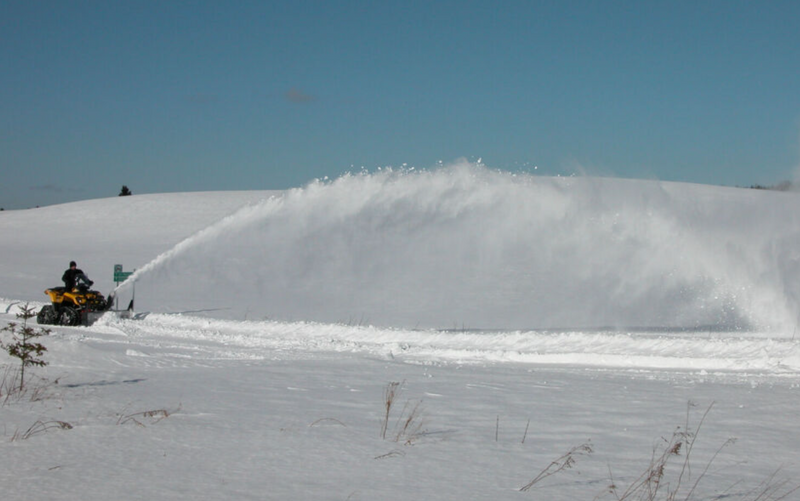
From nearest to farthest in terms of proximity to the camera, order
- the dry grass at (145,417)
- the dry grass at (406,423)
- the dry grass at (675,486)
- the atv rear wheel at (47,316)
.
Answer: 1. the dry grass at (675,486)
2. the dry grass at (406,423)
3. the dry grass at (145,417)
4. the atv rear wheel at (47,316)

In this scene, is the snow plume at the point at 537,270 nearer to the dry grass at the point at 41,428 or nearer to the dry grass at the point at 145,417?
the dry grass at the point at 145,417

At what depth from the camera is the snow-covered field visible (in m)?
4.26

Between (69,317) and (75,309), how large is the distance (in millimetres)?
388

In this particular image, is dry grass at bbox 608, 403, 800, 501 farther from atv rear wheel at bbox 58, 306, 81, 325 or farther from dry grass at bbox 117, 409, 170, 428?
atv rear wheel at bbox 58, 306, 81, 325

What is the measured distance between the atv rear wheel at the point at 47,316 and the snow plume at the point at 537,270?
2.10 meters

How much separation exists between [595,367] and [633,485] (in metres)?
5.98

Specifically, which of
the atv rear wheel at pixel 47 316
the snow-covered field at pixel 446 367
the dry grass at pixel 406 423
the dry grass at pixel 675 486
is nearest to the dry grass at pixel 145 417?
the snow-covered field at pixel 446 367

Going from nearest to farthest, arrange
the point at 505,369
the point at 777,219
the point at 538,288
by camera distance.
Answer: the point at 505,369, the point at 777,219, the point at 538,288

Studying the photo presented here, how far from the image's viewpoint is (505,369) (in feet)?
31.1

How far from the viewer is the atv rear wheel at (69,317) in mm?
15594

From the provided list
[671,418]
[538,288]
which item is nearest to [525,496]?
[671,418]

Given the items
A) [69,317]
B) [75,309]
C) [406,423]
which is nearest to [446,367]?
[406,423]

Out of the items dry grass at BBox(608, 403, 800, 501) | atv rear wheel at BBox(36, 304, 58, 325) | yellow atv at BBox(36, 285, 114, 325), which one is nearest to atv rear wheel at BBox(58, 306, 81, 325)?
yellow atv at BBox(36, 285, 114, 325)

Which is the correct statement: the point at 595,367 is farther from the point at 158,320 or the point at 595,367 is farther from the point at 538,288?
the point at 538,288
